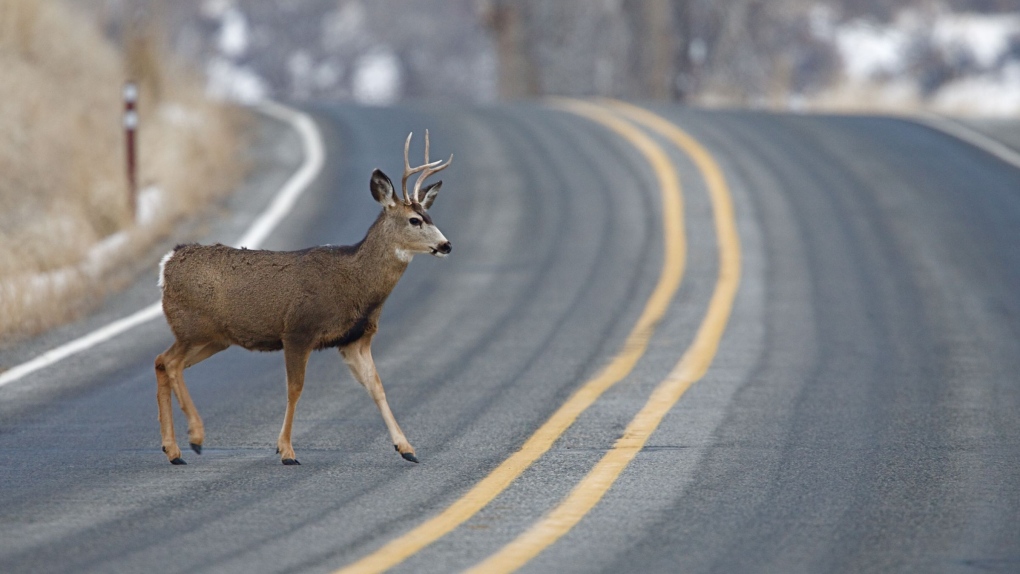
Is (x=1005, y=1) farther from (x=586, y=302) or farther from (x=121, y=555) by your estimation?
(x=121, y=555)

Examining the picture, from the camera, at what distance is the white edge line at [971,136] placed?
65.3ft

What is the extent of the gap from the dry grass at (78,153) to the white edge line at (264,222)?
556 millimetres

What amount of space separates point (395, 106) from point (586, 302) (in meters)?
12.6

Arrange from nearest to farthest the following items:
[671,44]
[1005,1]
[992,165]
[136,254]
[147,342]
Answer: [147,342]
[136,254]
[992,165]
[671,44]
[1005,1]

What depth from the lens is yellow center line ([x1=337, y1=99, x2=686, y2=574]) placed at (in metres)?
5.90

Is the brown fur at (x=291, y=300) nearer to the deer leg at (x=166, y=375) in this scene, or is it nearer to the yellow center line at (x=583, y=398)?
the deer leg at (x=166, y=375)

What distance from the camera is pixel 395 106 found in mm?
24641

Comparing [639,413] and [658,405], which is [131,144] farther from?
[639,413]

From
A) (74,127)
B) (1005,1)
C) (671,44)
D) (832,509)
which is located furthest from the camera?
(1005,1)

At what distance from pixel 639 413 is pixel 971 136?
1446 cm

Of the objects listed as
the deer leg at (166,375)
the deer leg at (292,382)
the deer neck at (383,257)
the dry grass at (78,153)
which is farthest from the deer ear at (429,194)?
the dry grass at (78,153)

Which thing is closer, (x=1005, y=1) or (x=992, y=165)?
(x=992, y=165)

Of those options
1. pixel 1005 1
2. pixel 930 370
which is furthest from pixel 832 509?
pixel 1005 1

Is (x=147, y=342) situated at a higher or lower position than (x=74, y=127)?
lower
